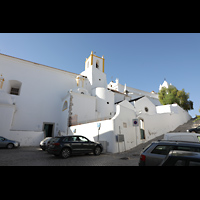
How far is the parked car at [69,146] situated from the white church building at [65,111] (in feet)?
7.25

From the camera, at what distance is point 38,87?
74.8 ft

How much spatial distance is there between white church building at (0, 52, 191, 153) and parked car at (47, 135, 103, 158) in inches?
87.0

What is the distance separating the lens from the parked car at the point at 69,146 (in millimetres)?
8266

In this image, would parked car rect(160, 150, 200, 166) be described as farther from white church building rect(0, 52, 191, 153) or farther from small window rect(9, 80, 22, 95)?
small window rect(9, 80, 22, 95)

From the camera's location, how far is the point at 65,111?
2109 centimetres

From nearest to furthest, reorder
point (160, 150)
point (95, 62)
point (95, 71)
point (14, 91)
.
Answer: point (160, 150) < point (14, 91) < point (95, 71) < point (95, 62)

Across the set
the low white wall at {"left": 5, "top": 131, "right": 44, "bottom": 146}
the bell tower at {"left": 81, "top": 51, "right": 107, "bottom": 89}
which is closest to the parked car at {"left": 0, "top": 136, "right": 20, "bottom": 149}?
the low white wall at {"left": 5, "top": 131, "right": 44, "bottom": 146}

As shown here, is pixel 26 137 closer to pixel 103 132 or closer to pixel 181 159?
pixel 103 132

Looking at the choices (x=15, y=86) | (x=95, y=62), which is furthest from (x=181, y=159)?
(x=95, y=62)

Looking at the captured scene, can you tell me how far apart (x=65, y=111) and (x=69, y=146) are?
13.0m

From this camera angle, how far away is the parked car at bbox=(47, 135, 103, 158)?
8266mm
